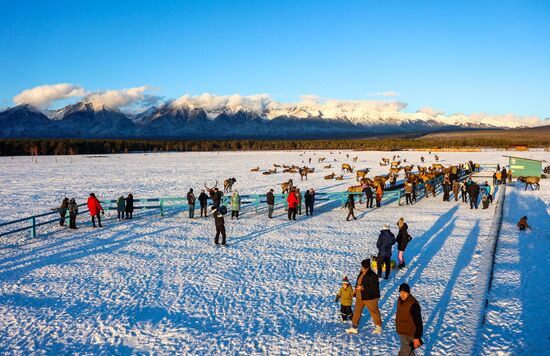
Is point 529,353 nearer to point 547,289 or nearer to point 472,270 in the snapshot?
point 547,289

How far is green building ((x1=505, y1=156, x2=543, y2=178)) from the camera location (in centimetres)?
2961

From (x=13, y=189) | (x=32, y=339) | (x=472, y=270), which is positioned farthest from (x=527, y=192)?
(x=13, y=189)

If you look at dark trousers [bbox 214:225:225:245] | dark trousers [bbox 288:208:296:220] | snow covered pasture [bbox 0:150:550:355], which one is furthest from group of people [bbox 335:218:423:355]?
dark trousers [bbox 288:208:296:220]

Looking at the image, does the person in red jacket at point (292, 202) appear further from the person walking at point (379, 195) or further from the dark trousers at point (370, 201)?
the person walking at point (379, 195)

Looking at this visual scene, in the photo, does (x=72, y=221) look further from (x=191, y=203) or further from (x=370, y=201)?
(x=370, y=201)

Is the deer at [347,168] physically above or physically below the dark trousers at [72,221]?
above

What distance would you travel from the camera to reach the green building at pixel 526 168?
97.1 feet

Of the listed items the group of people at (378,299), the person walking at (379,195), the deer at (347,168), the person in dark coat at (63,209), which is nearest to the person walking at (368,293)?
the group of people at (378,299)

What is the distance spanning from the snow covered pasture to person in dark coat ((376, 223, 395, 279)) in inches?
14.9

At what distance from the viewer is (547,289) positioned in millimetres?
9094

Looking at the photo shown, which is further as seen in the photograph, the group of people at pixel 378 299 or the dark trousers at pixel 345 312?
the dark trousers at pixel 345 312

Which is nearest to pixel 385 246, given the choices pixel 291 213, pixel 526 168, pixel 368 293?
pixel 368 293

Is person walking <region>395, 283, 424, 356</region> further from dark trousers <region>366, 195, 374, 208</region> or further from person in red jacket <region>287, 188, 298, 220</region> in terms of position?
dark trousers <region>366, 195, 374, 208</region>

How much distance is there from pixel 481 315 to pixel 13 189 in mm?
30556
